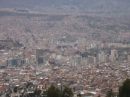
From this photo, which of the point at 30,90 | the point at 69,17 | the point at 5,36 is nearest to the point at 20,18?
the point at 69,17

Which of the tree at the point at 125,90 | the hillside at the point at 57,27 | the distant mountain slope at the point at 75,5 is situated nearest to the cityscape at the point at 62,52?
the hillside at the point at 57,27

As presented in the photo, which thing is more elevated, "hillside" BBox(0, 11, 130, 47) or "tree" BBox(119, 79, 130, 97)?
"hillside" BBox(0, 11, 130, 47)

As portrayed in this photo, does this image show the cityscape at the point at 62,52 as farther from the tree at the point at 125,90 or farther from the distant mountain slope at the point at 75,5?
the distant mountain slope at the point at 75,5

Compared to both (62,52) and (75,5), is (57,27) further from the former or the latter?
(75,5)

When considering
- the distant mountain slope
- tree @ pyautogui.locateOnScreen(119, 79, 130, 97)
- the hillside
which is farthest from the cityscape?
the distant mountain slope

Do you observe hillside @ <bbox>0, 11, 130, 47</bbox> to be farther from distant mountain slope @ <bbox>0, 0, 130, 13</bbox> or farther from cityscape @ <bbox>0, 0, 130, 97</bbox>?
distant mountain slope @ <bbox>0, 0, 130, 13</bbox>

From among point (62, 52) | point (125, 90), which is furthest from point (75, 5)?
point (125, 90)

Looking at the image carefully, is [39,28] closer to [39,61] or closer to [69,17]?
[69,17]

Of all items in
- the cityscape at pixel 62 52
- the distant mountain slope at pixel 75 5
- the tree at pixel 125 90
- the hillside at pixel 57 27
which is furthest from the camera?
the distant mountain slope at pixel 75 5
